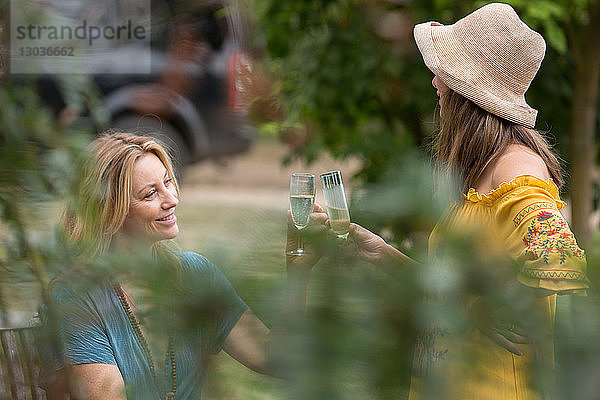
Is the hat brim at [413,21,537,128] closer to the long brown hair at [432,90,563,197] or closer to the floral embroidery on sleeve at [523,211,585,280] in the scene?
the long brown hair at [432,90,563,197]

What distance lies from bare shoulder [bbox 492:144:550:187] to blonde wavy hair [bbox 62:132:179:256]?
24.6 inches

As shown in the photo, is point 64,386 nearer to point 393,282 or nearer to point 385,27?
point 393,282

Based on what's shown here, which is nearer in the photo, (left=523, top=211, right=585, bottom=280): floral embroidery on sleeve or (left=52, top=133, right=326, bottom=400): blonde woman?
(left=52, top=133, right=326, bottom=400): blonde woman

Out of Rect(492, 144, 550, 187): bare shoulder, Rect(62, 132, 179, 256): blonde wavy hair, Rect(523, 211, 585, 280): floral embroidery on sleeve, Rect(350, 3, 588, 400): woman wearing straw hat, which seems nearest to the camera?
Rect(62, 132, 179, 256): blonde wavy hair

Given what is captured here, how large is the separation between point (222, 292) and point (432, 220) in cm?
13

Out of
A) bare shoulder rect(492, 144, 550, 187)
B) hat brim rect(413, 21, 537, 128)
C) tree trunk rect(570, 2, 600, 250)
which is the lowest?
tree trunk rect(570, 2, 600, 250)

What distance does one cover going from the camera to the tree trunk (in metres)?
3.27

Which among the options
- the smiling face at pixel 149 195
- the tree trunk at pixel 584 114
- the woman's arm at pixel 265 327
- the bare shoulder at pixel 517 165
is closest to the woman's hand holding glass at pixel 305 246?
the woman's arm at pixel 265 327

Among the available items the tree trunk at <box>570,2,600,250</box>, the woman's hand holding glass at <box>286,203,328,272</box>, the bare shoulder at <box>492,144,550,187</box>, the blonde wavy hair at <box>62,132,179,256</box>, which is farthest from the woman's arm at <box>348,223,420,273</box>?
the tree trunk at <box>570,2,600,250</box>

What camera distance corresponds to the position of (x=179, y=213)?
0.66 meters

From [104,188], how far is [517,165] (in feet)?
2.63

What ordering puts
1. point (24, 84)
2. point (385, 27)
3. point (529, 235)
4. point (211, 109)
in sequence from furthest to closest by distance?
point (211, 109), point (385, 27), point (529, 235), point (24, 84)

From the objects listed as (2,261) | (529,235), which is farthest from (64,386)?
(529,235)

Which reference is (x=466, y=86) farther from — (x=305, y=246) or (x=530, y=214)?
(x=305, y=246)
